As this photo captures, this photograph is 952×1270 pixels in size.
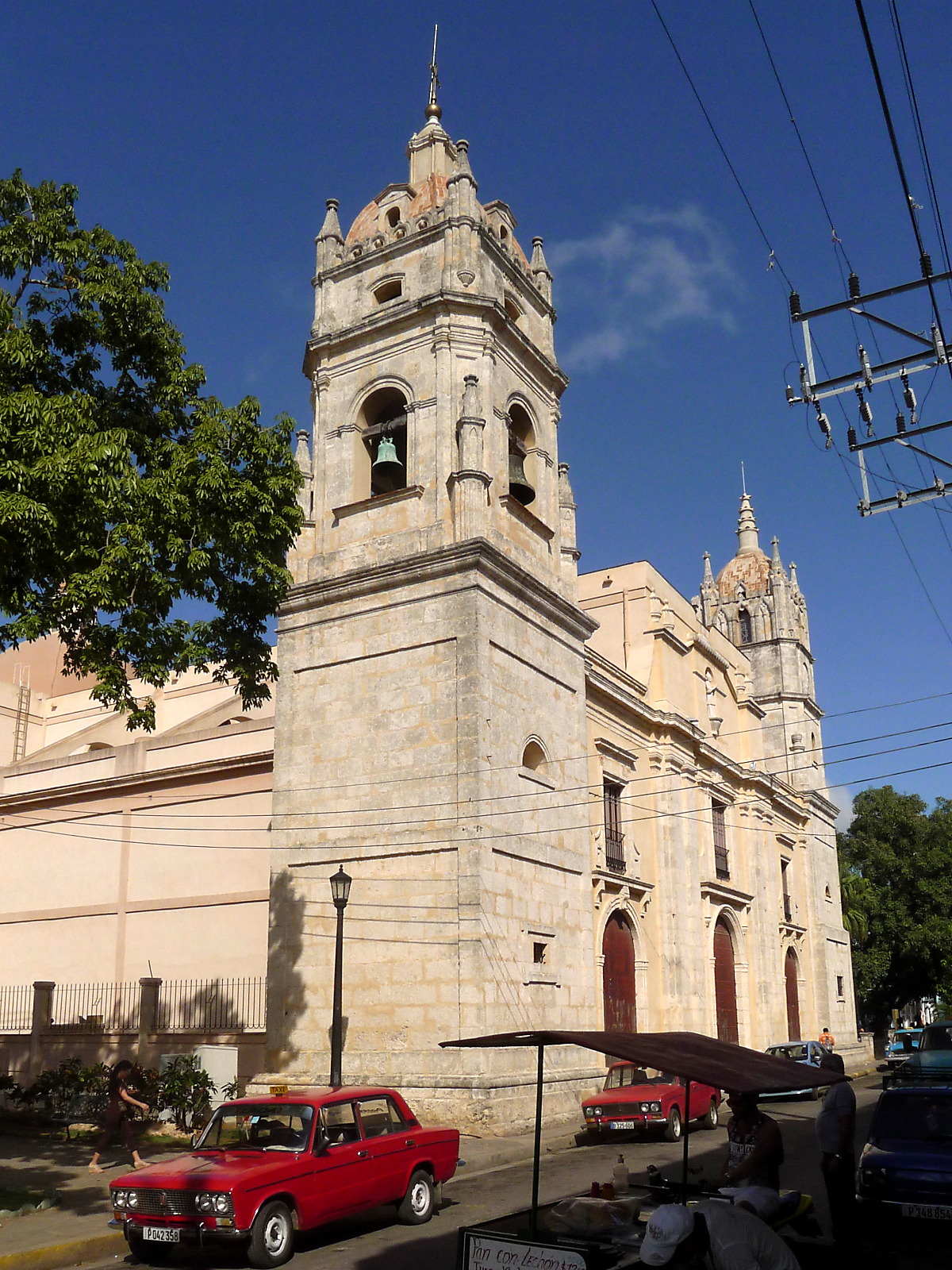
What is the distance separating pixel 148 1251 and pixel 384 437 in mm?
15182

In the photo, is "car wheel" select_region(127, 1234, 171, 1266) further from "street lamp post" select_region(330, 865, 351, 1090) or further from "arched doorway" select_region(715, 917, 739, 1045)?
"arched doorway" select_region(715, 917, 739, 1045)

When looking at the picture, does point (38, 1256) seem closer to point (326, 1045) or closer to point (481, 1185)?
point (481, 1185)

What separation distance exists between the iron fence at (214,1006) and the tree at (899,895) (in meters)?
35.5

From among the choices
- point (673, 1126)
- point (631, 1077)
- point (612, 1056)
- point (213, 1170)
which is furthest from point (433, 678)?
point (612, 1056)

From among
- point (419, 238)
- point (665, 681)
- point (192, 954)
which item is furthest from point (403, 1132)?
point (665, 681)

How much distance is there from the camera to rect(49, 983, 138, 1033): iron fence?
2369 centimetres

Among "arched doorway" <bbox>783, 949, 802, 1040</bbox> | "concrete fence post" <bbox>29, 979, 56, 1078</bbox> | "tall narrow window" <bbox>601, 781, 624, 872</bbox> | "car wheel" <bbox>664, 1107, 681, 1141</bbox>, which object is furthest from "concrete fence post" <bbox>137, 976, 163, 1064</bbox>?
"arched doorway" <bbox>783, 949, 802, 1040</bbox>

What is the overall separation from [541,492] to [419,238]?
5545mm

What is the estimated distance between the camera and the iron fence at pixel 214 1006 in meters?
21.2

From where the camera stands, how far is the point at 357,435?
22297 millimetres

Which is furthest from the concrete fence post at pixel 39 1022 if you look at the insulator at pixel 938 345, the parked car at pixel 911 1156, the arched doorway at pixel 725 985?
the insulator at pixel 938 345

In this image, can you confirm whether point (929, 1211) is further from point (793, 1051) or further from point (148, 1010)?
point (793, 1051)

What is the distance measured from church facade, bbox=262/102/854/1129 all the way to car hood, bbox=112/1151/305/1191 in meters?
7.15

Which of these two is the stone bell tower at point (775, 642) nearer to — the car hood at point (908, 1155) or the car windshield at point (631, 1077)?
the car windshield at point (631, 1077)
